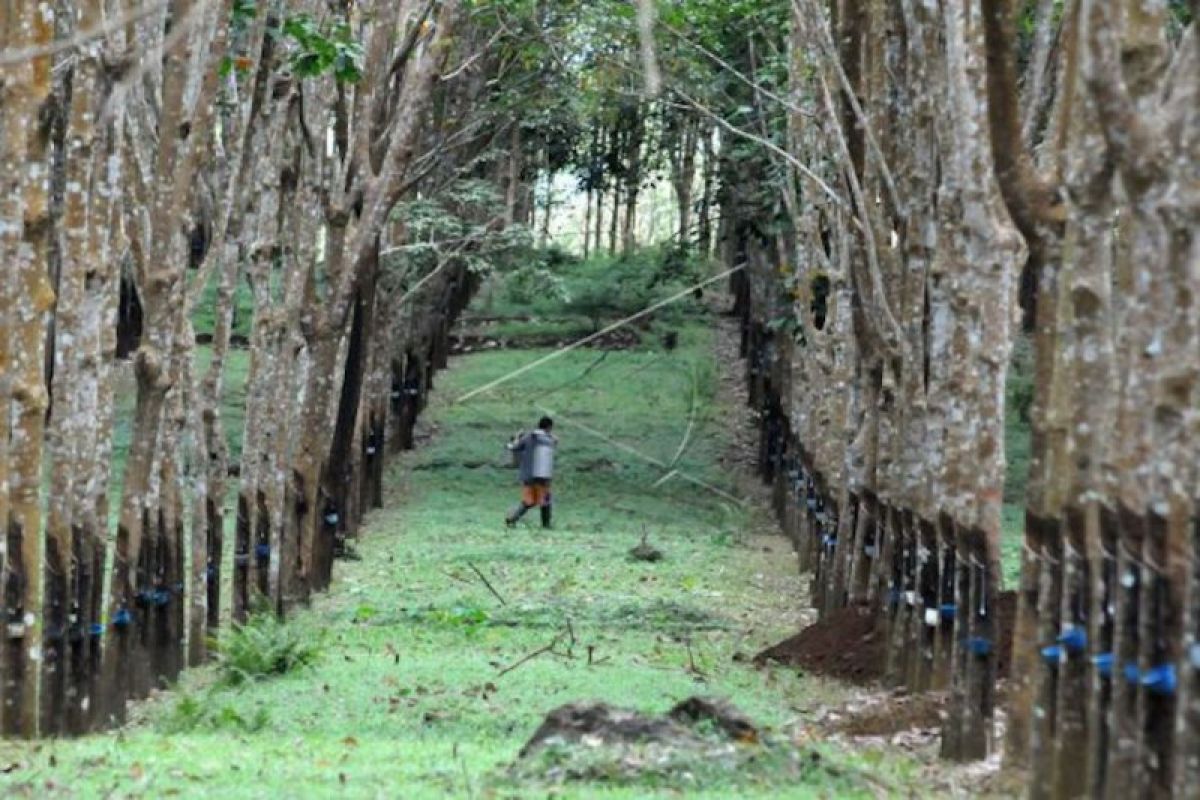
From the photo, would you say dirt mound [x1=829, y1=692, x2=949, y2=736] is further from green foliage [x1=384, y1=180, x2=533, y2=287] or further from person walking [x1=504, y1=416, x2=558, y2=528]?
person walking [x1=504, y1=416, x2=558, y2=528]

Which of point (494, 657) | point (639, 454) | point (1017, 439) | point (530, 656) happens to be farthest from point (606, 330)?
point (1017, 439)

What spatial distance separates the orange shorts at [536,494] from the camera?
33.5 m

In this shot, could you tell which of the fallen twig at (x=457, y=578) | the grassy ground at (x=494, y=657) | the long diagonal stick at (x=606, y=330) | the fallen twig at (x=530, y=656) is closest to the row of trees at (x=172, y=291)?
the grassy ground at (x=494, y=657)

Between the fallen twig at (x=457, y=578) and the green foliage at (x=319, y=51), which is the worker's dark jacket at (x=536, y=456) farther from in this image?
the green foliage at (x=319, y=51)

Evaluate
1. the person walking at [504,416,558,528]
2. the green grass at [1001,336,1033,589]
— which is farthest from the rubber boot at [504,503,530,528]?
the green grass at [1001,336,1033,589]

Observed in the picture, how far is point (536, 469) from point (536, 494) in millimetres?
620

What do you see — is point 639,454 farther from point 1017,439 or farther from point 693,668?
point 693,668

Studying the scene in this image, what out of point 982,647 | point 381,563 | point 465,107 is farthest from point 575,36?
point 982,647

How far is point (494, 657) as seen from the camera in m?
19.2

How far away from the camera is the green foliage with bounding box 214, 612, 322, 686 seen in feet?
56.9

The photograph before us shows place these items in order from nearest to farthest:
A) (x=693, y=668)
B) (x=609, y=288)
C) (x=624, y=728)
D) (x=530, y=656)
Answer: (x=624, y=728) → (x=693, y=668) → (x=530, y=656) → (x=609, y=288)

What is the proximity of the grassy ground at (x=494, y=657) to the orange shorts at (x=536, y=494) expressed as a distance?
0.66m

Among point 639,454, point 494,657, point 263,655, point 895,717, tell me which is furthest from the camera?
point 639,454

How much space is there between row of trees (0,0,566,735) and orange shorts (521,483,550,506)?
3488 mm
